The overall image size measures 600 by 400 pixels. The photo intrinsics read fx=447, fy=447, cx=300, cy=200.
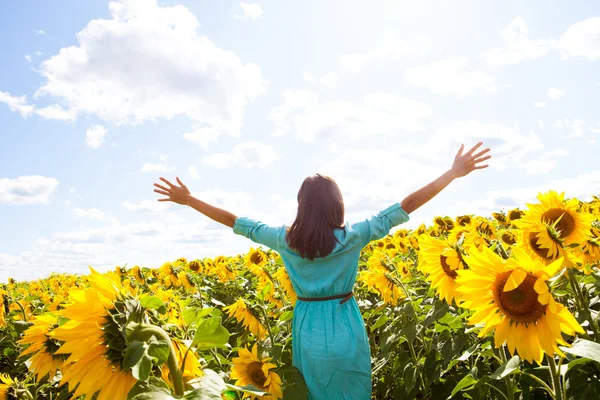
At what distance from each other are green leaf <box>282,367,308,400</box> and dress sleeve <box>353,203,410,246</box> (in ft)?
4.13

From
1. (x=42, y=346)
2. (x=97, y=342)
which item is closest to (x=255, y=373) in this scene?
(x=42, y=346)

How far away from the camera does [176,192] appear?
4293 millimetres

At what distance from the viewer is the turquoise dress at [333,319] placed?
359 centimetres

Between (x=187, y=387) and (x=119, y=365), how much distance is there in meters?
0.26

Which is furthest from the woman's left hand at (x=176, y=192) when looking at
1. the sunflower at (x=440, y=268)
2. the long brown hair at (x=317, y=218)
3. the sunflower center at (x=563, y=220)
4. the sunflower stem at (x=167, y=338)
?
the sunflower center at (x=563, y=220)

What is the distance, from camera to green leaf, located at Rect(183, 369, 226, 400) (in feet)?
4.75

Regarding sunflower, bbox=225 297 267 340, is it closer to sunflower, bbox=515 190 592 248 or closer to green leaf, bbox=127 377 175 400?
sunflower, bbox=515 190 592 248

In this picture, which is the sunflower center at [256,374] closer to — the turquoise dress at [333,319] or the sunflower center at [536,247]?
the turquoise dress at [333,319]

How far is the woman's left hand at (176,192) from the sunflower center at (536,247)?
126 inches

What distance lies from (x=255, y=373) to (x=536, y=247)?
272 centimetres

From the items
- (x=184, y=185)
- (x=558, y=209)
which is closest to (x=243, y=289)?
(x=184, y=185)

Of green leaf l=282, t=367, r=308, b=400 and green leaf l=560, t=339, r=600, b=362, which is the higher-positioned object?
green leaf l=560, t=339, r=600, b=362

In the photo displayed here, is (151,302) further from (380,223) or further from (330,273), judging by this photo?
(380,223)

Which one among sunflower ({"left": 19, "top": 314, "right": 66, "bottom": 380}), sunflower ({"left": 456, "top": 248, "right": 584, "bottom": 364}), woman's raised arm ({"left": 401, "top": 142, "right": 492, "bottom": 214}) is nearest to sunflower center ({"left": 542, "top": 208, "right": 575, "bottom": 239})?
woman's raised arm ({"left": 401, "top": 142, "right": 492, "bottom": 214})
